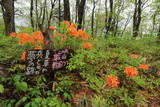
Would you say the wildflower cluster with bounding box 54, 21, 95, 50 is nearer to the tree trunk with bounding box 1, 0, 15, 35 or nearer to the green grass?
the green grass

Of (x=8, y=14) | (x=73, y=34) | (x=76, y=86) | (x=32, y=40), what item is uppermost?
(x=8, y=14)

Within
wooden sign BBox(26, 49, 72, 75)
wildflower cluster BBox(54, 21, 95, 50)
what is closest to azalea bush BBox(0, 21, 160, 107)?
wildflower cluster BBox(54, 21, 95, 50)

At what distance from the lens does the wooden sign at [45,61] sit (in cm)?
195

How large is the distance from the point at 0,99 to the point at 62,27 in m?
1.74

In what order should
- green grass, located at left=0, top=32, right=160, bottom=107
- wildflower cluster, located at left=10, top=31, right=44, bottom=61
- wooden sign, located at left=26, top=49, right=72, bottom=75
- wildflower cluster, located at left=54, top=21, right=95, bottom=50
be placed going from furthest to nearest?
wildflower cluster, located at left=54, top=21, right=95, bottom=50 < wildflower cluster, located at left=10, top=31, right=44, bottom=61 < wooden sign, located at left=26, top=49, right=72, bottom=75 < green grass, located at left=0, top=32, right=160, bottom=107

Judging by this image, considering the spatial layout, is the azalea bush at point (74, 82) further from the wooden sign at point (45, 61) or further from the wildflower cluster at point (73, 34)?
the wooden sign at point (45, 61)

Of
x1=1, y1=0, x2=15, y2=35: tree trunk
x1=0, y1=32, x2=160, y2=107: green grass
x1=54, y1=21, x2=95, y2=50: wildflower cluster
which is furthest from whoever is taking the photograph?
x1=1, y1=0, x2=15, y2=35: tree trunk

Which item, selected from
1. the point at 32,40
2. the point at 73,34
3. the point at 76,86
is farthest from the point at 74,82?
the point at 32,40

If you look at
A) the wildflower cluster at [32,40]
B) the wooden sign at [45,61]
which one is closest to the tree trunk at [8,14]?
the wildflower cluster at [32,40]

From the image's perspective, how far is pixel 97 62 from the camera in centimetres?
293

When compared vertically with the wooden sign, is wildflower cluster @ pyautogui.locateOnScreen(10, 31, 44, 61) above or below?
above

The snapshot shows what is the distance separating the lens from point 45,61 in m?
2.11

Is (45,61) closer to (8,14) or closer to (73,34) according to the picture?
(73,34)

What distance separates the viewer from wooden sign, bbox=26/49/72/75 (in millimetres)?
1952
